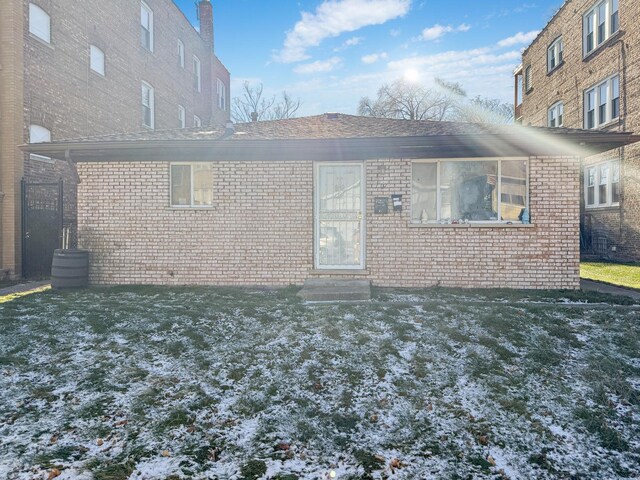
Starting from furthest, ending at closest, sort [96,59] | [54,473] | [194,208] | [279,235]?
[96,59] → [194,208] → [279,235] → [54,473]

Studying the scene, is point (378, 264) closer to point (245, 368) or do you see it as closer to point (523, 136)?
point (523, 136)

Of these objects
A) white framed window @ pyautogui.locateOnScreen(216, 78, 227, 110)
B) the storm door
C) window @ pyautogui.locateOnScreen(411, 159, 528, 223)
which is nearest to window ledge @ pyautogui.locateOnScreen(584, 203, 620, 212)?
window @ pyautogui.locateOnScreen(411, 159, 528, 223)

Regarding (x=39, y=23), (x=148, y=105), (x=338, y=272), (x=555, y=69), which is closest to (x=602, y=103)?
(x=555, y=69)

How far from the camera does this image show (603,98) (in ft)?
51.8

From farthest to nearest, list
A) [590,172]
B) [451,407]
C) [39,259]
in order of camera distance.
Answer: [590,172] → [39,259] → [451,407]

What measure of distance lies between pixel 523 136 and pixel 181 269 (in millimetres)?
7586

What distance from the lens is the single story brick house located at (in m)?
8.05

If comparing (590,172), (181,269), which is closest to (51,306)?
(181,269)

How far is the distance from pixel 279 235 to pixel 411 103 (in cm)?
3133

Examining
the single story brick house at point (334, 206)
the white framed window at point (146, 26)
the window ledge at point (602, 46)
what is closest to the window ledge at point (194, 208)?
the single story brick house at point (334, 206)

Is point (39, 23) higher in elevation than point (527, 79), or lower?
lower

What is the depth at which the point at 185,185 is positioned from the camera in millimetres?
8773

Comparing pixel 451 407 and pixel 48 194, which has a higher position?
pixel 48 194

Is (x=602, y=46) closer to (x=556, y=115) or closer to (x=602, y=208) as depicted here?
(x=556, y=115)
